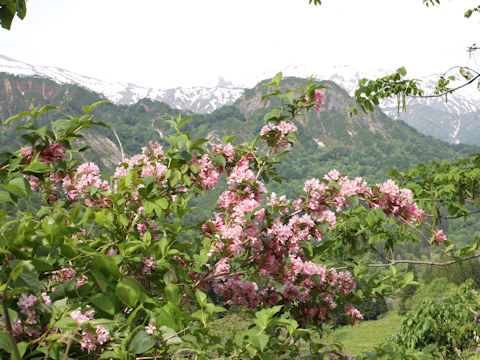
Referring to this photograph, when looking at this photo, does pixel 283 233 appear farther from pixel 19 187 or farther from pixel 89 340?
pixel 19 187

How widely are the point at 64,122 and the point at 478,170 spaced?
4428mm

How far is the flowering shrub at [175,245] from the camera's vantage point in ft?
3.69

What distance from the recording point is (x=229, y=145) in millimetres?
2018

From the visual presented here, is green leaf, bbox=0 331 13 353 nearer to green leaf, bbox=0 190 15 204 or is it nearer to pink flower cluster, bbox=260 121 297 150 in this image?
green leaf, bbox=0 190 15 204

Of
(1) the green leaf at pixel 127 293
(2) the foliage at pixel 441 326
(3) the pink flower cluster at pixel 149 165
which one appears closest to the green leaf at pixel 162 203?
(3) the pink flower cluster at pixel 149 165

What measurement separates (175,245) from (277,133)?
3.05 ft

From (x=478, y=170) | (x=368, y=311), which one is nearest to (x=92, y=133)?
(x=368, y=311)

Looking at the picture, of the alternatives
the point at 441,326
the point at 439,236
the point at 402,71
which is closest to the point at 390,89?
the point at 402,71

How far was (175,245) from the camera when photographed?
1582 millimetres

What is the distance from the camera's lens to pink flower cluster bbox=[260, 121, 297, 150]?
2064 mm

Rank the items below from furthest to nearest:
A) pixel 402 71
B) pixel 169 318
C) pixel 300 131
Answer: pixel 300 131, pixel 402 71, pixel 169 318

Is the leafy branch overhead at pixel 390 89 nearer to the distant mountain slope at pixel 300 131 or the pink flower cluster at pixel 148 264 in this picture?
the pink flower cluster at pixel 148 264

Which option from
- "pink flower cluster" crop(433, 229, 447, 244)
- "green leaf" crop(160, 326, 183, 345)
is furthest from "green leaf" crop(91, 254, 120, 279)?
"pink flower cluster" crop(433, 229, 447, 244)

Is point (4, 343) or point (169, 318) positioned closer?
point (4, 343)
